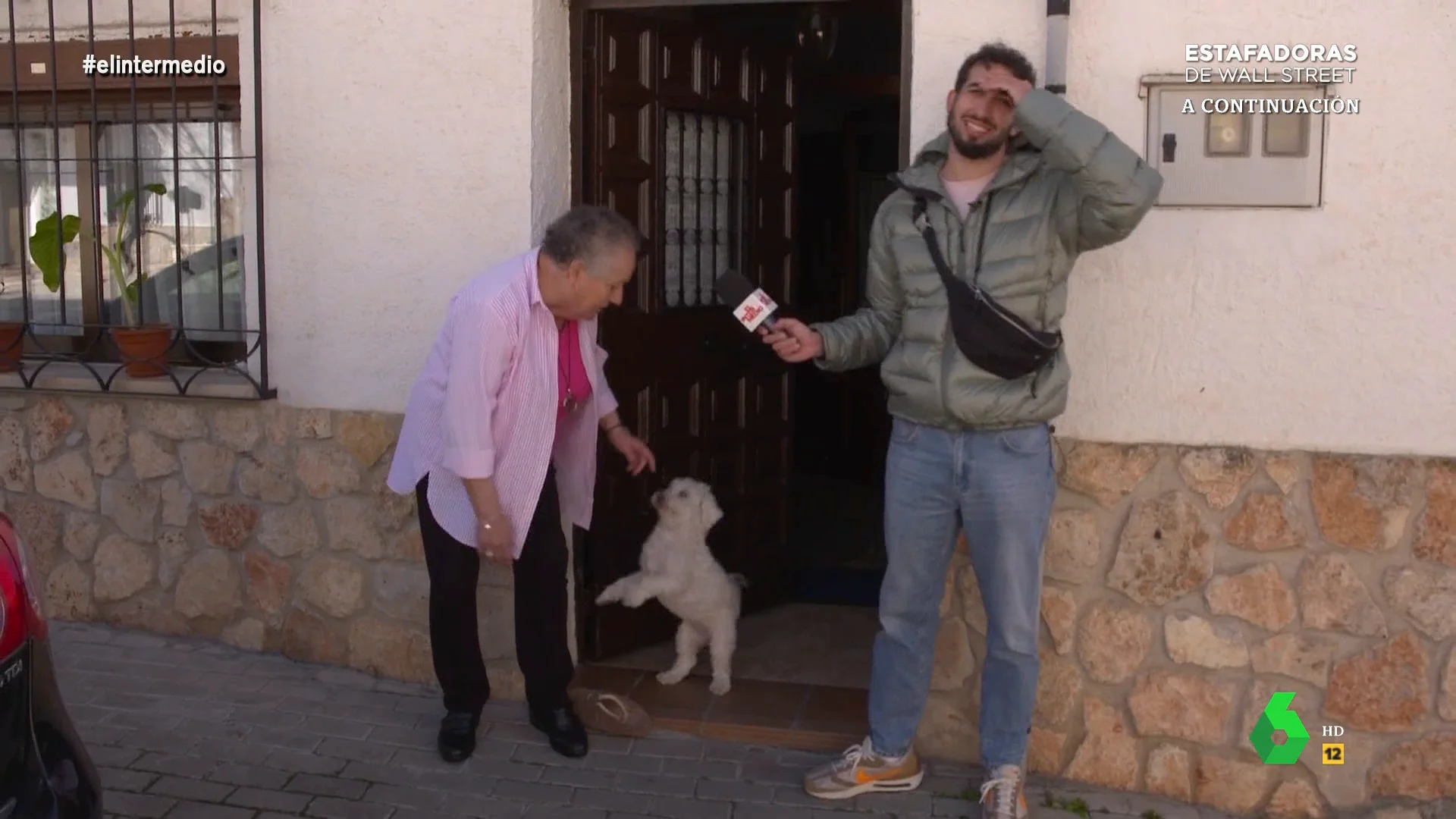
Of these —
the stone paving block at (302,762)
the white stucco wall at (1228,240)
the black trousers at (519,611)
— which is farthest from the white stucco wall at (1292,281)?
the stone paving block at (302,762)

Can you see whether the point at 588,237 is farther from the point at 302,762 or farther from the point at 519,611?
the point at 302,762

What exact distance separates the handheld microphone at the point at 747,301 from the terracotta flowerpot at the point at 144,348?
102 inches

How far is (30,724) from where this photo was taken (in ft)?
8.78

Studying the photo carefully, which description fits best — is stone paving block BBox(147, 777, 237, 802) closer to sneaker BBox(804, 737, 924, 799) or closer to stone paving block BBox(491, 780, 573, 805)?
stone paving block BBox(491, 780, 573, 805)

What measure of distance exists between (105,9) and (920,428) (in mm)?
3735

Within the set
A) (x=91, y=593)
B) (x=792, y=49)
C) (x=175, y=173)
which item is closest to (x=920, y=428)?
(x=792, y=49)

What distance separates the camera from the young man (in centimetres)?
346

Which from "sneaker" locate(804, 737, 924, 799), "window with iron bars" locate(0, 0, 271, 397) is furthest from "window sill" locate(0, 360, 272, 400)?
"sneaker" locate(804, 737, 924, 799)

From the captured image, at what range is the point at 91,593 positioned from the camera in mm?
5309

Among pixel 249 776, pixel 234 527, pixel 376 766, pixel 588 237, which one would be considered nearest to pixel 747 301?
pixel 588 237

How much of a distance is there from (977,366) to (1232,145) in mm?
1058

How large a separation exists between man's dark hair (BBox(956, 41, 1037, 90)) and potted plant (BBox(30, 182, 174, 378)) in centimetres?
332

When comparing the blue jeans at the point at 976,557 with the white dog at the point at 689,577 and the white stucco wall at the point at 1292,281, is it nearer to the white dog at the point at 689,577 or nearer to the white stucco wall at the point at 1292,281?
the white stucco wall at the point at 1292,281

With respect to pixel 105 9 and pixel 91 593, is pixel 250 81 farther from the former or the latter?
pixel 91 593
